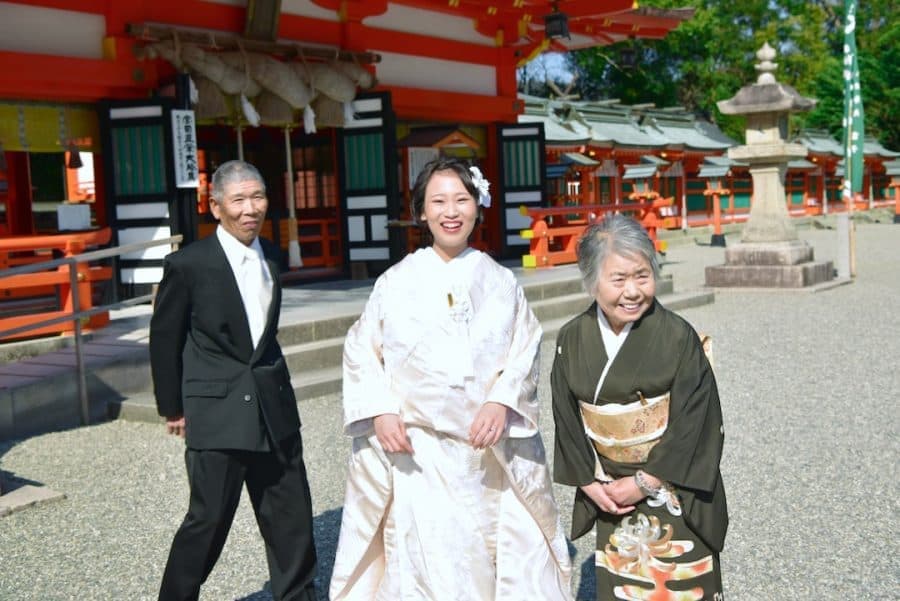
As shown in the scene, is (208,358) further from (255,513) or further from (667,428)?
(667,428)

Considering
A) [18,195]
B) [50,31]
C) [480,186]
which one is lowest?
[480,186]

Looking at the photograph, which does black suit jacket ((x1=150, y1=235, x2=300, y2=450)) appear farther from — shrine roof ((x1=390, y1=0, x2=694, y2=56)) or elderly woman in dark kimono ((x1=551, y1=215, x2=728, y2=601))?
shrine roof ((x1=390, y1=0, x2=694, y2=56))

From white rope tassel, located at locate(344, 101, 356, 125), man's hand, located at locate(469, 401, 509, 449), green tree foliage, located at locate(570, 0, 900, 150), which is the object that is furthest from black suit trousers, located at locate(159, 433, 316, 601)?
green tree foliage, located at locate(570, 0, 900, 150)

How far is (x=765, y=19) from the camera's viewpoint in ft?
114

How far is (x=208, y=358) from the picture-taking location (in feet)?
10.1

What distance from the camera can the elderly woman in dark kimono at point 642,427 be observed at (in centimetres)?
255

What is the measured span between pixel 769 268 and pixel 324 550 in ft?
31.7

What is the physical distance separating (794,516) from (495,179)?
390 inches

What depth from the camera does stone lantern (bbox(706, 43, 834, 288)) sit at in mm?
12336

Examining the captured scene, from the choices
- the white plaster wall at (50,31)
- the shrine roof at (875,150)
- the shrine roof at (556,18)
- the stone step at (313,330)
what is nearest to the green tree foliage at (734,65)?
the shrine roof at (875,150)

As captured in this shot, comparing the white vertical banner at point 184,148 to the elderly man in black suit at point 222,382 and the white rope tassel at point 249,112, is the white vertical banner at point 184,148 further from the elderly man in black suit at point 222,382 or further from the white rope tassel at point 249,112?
the elderly man in black suit at point 222,382

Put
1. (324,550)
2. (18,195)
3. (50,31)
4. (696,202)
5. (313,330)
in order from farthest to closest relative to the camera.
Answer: (696,202)
(18,195)
(50,31)
(313,330)
(324,550)

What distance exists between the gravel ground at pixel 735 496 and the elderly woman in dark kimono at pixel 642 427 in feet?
2.81

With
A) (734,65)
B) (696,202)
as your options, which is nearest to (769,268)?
(696,202)
